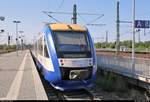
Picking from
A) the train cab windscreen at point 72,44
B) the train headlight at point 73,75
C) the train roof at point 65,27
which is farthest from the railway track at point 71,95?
the train roof at point 65,27

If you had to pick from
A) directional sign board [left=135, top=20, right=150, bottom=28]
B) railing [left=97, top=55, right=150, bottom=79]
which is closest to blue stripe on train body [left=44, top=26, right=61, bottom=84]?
railing [left=97, top=55, right=150, bottom=79]

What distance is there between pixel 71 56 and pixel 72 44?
0.76 metres

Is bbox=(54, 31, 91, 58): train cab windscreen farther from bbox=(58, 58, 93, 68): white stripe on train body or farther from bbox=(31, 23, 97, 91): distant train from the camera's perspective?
bbox=(58, 58, 93, 68): white stripe on train body

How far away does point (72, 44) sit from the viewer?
13797 mm

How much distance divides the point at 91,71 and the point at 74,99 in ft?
4.93

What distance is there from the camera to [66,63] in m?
13.0

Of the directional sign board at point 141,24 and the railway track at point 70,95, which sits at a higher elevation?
the directional sign board at point 141,24

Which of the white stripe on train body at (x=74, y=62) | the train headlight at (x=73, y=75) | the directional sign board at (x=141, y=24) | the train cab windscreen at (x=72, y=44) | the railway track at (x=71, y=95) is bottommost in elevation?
the railway track at (x=71, y=95)

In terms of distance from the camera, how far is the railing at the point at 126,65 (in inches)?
574

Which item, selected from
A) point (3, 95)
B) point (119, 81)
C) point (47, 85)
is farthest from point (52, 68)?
point (119, 81)

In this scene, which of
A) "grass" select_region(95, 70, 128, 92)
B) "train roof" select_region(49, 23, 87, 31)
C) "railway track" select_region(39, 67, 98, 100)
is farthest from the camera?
"grass" select_region(95, 70, 128, 92)

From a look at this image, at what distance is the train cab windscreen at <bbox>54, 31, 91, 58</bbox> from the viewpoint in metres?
13.3

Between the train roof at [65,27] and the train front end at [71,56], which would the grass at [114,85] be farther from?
the train roof at [65,27]

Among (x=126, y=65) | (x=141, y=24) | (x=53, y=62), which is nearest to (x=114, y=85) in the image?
(x=126, y=65)
